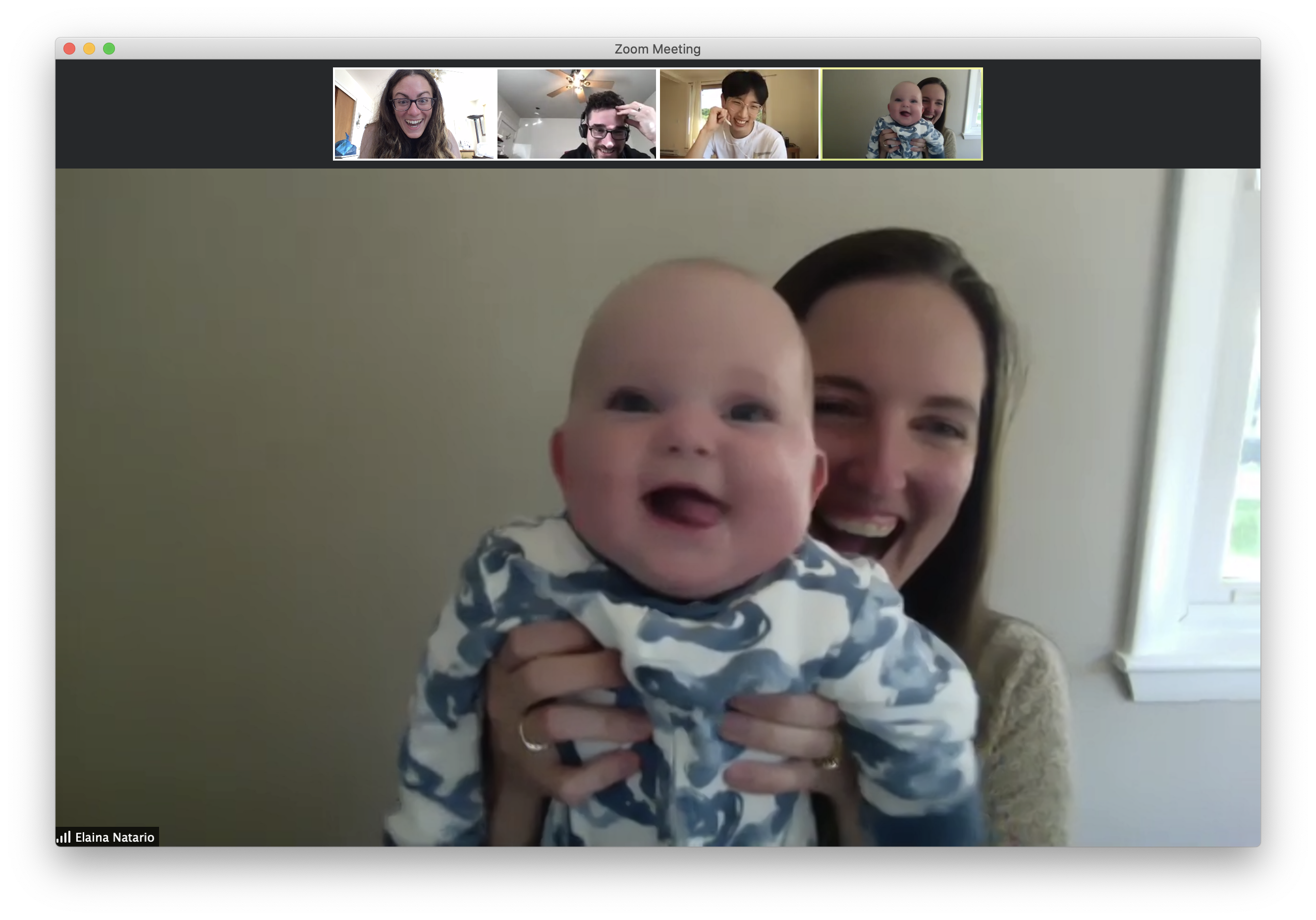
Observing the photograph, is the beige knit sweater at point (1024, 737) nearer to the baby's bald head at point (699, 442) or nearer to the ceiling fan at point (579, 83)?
the baby's bald head at point (699, 442)

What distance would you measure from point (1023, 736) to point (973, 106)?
489 mm

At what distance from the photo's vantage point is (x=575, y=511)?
0.57 m

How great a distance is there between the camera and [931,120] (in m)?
0.63

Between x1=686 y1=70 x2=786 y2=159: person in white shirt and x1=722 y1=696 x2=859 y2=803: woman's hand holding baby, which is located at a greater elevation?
x1=686 y1=70 x2=786 y2=159: person in white shirt

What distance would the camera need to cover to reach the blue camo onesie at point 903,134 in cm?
63

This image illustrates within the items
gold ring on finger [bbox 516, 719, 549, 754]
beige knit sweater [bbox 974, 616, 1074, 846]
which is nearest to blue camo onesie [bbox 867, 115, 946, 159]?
beige knit sweater [bbox 974, 616, 1074, 846]

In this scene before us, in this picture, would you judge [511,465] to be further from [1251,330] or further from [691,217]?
[1251,330]

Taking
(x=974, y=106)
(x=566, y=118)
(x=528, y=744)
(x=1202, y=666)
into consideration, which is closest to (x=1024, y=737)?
(x=1202, y=666)

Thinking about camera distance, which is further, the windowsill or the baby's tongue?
the windowsill

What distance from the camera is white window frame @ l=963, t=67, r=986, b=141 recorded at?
2.06ft

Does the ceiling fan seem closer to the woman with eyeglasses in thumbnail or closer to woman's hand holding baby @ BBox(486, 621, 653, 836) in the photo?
the woman with eyeglasses in thumbnail

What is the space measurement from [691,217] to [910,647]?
35cm

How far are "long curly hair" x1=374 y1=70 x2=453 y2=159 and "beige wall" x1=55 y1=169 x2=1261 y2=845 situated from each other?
0.07 ft
